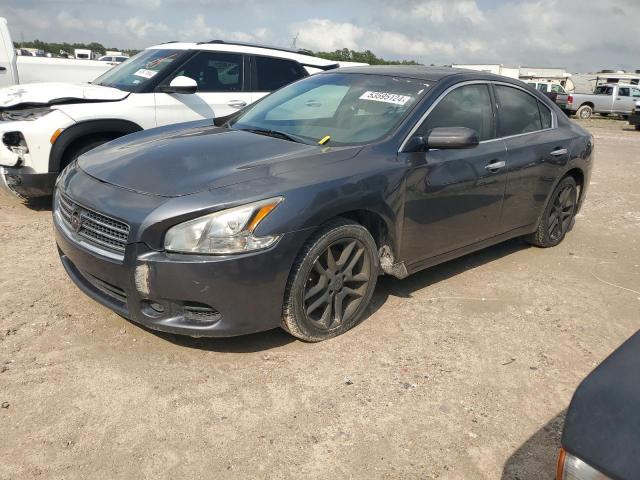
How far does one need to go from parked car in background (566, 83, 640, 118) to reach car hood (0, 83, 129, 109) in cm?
2461

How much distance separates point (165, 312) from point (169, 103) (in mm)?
3731

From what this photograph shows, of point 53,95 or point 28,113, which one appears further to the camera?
point 53,95

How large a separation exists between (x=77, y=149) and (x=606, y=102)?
2639 centimetres

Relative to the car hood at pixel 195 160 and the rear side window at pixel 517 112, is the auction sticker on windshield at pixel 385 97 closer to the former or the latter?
the car hood at pixel 195 160

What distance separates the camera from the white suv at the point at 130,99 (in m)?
5.25

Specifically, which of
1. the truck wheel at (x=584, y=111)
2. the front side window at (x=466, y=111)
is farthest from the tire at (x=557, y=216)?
the truck wheel at (x=584, y=111)

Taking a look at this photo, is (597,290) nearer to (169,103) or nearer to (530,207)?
(530,207)

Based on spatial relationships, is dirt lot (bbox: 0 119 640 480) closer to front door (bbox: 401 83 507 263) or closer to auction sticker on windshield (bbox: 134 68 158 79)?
front door (bbox: 401 83 507 263)

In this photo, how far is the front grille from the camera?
289 cm

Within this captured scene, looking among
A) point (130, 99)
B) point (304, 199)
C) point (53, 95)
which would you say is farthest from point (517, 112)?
point (53, 95)

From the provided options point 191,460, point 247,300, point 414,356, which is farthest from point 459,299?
point 191,460

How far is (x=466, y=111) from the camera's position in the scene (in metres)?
4.13

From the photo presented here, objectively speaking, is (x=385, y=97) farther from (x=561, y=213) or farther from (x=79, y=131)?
(x=79, y=131)

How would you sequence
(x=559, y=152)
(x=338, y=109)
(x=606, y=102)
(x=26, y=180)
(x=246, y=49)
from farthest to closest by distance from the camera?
1. (x=606, y=102)
2. (x=246, y=49)
3. (x=26, y=180)
4. (x=559, y=152)
5. (x=338, y=109)
